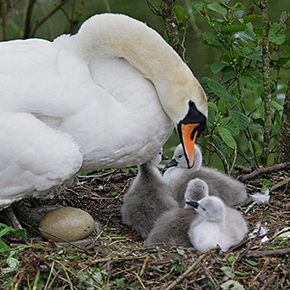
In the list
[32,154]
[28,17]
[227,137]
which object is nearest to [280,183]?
[227,137]

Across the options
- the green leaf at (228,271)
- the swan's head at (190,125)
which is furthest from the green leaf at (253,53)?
the green leaf at (228,271)

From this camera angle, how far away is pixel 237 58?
4574mm

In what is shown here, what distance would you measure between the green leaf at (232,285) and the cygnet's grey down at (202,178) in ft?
4.25

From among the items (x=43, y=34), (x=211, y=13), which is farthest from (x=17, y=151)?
(x=211, y=13)

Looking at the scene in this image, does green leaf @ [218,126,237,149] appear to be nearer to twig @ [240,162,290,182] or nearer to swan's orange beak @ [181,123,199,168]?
twig @ [240,162,290,182]

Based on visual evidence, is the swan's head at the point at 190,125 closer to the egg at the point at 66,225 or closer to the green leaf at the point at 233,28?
the egg at the point at 66,225

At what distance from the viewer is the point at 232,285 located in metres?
2.91

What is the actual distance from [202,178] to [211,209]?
89 centimetres

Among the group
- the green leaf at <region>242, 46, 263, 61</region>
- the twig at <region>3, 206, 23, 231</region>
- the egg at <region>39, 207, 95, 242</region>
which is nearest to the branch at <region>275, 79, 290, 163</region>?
the green leaf at <region>242, 46, 263, 61</region>

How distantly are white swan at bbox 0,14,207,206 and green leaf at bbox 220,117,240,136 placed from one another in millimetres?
882

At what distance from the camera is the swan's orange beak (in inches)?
142

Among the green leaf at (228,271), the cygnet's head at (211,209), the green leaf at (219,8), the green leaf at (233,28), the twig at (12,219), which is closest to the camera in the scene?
the green leaf at (228,271)

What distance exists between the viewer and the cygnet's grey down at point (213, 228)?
340 cm

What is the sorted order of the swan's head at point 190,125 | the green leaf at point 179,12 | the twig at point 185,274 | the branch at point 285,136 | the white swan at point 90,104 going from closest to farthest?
1. the twig at point 185,274
2. the white swan at point 90,104
3. the swan's head at point 190,125
4. the green leaf at point 179,12
5. the branch at point 285,136
